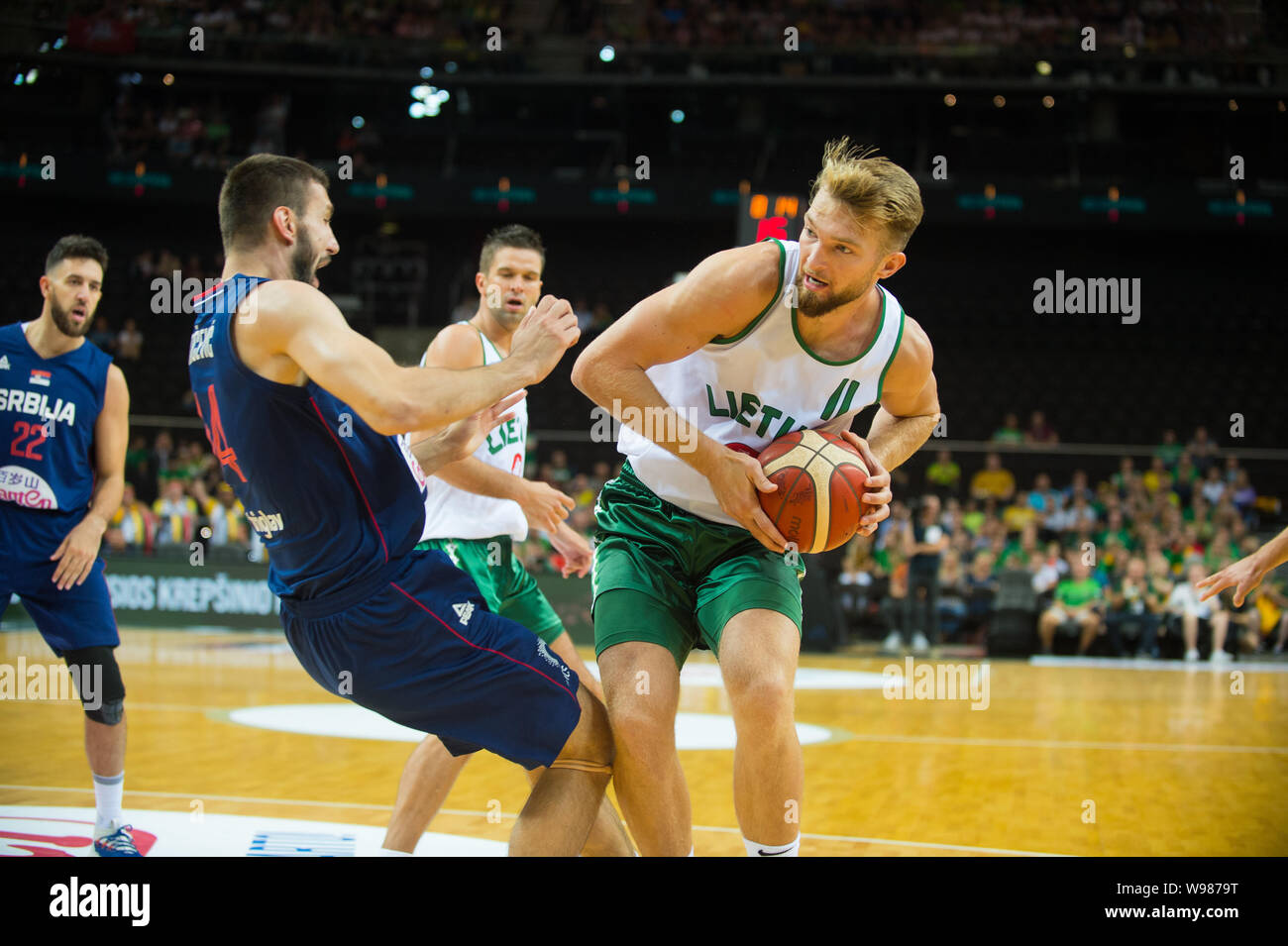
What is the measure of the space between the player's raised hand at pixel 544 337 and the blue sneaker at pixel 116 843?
2680 millimetres

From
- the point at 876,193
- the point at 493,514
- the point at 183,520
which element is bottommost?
the point at 183,520

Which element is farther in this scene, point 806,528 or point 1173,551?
point 1173,551

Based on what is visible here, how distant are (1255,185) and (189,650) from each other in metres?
18.8

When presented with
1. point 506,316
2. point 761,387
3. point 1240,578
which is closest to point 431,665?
point 761,387

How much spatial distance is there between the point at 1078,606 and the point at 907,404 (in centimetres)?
1088

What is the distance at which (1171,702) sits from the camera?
10133 mm

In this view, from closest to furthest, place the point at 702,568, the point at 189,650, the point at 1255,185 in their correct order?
the point at 702,568 < the point at 189,650 < the point at 1255,185

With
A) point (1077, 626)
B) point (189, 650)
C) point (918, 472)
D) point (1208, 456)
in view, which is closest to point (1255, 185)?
point (1208, 456)

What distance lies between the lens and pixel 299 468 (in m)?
2.97

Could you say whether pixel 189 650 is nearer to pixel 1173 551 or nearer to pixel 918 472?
pixel 918 472

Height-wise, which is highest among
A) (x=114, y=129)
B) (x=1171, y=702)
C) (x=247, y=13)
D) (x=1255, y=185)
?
(x=247, y=13)

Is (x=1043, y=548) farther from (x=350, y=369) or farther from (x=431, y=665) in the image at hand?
(x=350, y=369)

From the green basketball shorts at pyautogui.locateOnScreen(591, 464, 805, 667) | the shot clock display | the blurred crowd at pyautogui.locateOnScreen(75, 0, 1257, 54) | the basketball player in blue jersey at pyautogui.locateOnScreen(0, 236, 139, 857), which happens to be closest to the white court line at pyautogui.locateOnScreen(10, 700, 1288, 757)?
the shot clock display

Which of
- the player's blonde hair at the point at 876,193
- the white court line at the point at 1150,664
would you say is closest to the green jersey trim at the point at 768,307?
the player's blonde hair at the point at 876,193
